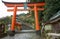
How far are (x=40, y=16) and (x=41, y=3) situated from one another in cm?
118

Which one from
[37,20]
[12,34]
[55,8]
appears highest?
[55,8]

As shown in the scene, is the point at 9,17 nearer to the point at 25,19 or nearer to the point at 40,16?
the point at 25,19

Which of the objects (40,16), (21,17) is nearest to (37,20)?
(40,16)

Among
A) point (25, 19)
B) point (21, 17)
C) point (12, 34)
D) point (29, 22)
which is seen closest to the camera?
point (12, 34)

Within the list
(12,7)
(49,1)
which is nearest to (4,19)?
(12,7)

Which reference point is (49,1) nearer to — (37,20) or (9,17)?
(37,20)

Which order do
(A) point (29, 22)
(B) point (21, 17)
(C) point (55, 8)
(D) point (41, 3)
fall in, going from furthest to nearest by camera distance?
(B) point (21, 17) → (A) point (29, 22) → (D) point (41, 3) → (C) point (55, 8)

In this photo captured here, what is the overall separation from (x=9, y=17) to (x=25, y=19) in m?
2.36

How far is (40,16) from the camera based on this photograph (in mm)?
14398

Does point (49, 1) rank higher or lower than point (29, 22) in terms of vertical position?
higher

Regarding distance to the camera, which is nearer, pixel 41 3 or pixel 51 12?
pixel 51 12

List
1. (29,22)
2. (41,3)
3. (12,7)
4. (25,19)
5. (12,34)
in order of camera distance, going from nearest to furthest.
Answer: (12,34) → (41,3) → (12,7) → (29,22) → (25,19)

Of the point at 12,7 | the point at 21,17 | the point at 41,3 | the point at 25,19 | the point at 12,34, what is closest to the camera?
the point at 12,34

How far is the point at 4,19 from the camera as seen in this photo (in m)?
22.0
